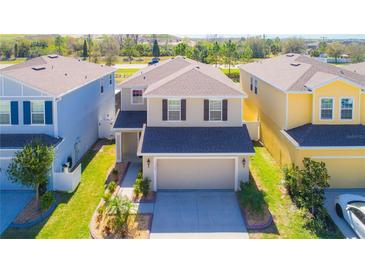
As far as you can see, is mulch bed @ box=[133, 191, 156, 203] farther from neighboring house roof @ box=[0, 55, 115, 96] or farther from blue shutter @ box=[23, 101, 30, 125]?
blue shutter @ box=[23, 101, 30, 125]

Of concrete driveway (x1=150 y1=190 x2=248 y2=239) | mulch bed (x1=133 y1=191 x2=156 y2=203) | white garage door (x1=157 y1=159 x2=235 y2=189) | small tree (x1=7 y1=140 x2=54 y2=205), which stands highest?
small tree (x1=7 y1=140 x2=54 y2=205)

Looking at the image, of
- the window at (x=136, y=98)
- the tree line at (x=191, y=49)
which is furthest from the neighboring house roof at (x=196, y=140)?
the tree line at (x=191, y=49)

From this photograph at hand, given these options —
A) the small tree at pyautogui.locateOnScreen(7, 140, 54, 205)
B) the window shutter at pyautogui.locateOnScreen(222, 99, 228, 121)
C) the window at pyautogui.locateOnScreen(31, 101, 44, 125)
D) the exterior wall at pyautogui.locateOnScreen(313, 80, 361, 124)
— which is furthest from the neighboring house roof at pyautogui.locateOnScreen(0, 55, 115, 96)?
the exterior wall at pyautogui.locateOnScreen(313, 80, 361, 124)

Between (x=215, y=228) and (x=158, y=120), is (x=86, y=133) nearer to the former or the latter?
(x=158, y=120)

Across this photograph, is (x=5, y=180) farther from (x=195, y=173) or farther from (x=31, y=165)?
(x=195, y=173)

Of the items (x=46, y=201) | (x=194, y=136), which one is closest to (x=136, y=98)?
(x=194, y=136)

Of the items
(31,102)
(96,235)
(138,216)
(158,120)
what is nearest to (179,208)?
(138,216)
